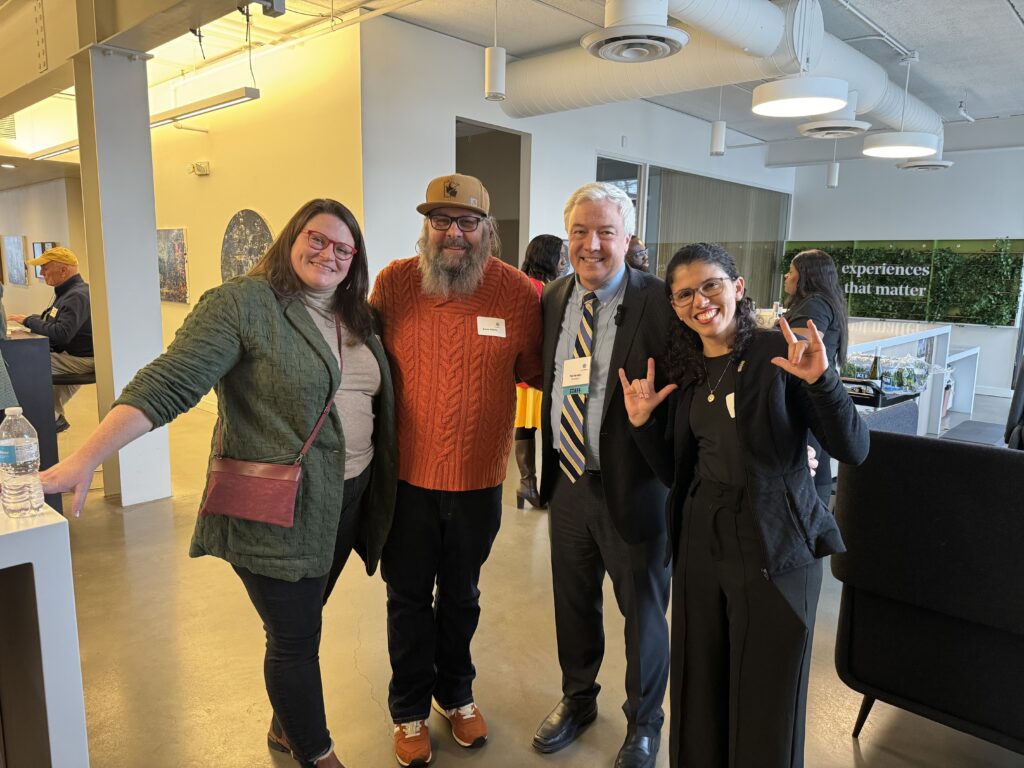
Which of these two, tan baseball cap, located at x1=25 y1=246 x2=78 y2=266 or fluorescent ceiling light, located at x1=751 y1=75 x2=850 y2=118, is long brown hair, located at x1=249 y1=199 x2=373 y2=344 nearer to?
fluorescent ceiling light, located at x1=751 y1=75 x2=850 y2=118

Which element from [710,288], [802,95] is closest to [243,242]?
[802,95]

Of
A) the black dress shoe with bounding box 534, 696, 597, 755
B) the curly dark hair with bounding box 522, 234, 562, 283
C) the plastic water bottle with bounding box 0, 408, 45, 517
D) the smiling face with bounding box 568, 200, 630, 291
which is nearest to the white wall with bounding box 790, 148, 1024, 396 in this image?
the curly dark hair with bounding box 522, 234, 562, 283

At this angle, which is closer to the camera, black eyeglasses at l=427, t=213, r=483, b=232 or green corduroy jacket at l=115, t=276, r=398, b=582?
green corduroy jacket at l=115, t=276, r=398, b=582

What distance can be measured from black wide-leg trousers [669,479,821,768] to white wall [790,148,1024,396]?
433 inches

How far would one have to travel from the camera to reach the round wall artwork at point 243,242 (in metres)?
7.03

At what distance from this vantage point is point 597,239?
2.05 meters

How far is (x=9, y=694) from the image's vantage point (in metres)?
1.62

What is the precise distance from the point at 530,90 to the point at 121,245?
3.96 m

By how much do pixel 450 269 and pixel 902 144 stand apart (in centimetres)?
606

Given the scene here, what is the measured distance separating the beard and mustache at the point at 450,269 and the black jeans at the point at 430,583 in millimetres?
605

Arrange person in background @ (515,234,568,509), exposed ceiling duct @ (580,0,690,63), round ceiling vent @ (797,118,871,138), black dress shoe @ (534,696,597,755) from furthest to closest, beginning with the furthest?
round ceiling vent @ (797,118,871,138)
person in background @ (515,234,568,509)
exposed ceiling duct @ (580,0,690,63)
black dress shoe @ (534,696,597,755)

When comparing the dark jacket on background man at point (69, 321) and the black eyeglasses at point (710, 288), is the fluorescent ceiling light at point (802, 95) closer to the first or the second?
the black eyeglasses at point (710, 288)

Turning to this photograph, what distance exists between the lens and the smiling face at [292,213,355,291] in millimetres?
1853

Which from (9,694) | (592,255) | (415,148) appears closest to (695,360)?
(592,255)
